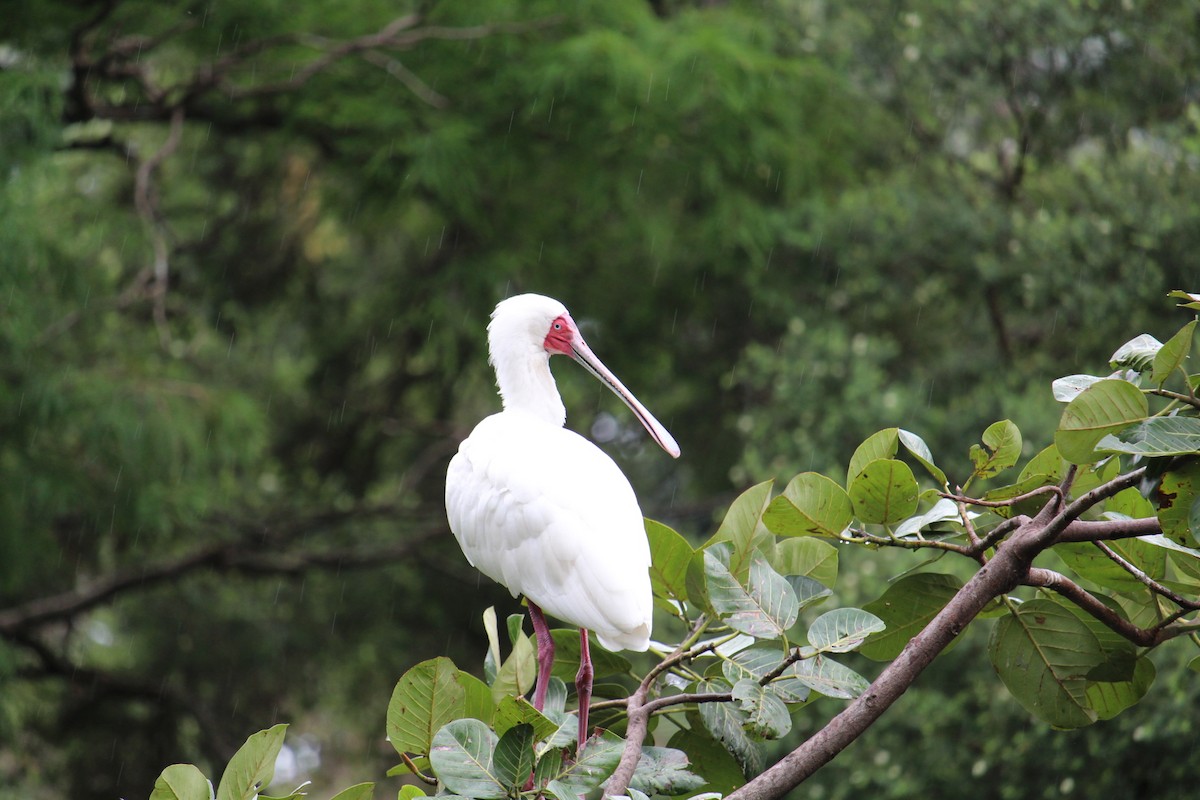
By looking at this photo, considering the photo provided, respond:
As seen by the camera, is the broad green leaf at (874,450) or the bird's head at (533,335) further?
the bird's head at (533,335)

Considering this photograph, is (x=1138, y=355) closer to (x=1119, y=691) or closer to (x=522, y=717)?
(x=1119, y=691)

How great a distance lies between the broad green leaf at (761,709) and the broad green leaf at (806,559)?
287 mm

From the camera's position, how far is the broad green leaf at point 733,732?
1.88 metres

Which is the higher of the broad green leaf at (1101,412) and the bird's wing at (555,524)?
the broad green leaf at (1101,412)

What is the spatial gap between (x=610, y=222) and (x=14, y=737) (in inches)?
181

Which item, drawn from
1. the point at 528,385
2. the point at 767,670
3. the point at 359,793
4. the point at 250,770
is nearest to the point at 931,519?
the point at 767,670

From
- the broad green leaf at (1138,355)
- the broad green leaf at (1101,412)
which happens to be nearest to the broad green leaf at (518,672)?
the broad green leaf at (1101,412)

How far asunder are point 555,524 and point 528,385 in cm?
53

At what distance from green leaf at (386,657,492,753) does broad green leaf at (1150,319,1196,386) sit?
103cm

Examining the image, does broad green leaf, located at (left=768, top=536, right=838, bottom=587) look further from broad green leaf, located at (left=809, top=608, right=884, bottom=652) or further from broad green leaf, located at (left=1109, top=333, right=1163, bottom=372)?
broad green leaf, located at (left=1109, top=333, right=1163, bottom=372)

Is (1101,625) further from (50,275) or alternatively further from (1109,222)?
(50,275)

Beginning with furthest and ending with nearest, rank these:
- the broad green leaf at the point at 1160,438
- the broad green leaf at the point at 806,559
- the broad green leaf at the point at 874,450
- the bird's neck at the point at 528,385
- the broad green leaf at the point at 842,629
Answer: the bird's neck at the point at 528,385 → the broad green leaf at the point at 806,559 → the broad green leaf at the point at 874,450 → the broad green leaf at the point at 842,629 → the broad green leaf at the point at 1160,438

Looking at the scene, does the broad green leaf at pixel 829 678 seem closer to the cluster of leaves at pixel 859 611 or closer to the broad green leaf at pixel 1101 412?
the cluster of leaves at pixel 859 611

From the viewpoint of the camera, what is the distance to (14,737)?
7.12 m
